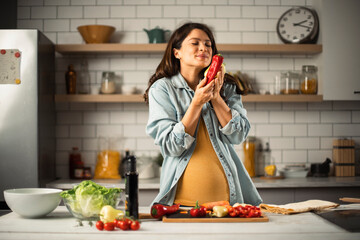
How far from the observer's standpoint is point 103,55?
15.1ft

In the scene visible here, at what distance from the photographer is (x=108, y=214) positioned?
1722 millimetres

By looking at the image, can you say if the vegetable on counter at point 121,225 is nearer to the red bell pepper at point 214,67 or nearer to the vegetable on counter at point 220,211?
the vegetable on counter at point 220,211

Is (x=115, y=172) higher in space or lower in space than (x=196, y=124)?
lower

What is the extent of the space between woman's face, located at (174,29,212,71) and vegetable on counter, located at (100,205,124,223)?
946 mm

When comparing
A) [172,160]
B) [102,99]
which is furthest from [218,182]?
[102,99]

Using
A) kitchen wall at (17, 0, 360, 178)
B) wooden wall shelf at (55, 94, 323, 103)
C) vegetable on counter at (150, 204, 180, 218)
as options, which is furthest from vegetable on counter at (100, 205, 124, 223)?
kitchen wall at (17, 0, 360, 178)

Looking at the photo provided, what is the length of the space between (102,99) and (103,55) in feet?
1.85

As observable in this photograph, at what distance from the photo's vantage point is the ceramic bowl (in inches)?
172

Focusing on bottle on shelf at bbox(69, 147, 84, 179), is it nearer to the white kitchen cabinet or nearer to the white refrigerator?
the white refrigerator

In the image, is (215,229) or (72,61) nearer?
(215,229)

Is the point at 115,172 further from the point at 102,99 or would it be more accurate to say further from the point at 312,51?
the point at 312,51

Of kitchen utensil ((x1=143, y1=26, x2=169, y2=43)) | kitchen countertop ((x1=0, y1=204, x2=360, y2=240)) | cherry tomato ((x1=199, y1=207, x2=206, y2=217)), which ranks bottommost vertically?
kitchen countertop ((x1=0, y1=204, x2=360, y2=240))

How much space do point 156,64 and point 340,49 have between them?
1806mm

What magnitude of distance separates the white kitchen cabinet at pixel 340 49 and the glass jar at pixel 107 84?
2033 millimetres
